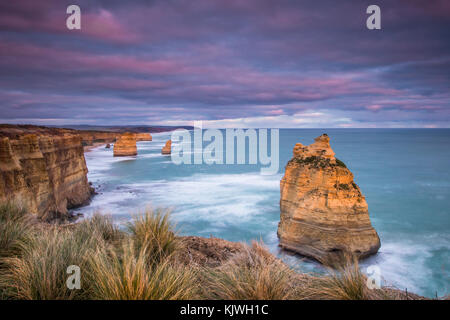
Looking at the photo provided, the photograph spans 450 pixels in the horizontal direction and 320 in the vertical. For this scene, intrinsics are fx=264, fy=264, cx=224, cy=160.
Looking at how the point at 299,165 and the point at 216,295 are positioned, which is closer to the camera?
the point at 216,295

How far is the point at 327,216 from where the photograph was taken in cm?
1472

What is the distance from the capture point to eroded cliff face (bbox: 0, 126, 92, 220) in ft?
47.8

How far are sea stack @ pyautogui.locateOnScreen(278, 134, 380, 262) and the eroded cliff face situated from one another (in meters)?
13.3

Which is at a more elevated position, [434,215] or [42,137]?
[42,137]

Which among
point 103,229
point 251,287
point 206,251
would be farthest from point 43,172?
point 251,287

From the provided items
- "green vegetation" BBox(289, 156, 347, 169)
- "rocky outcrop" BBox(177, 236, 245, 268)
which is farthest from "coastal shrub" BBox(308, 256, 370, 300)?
"green vegetation" BBox(289, 156, 347, 169)

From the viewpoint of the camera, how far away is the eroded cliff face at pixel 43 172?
1458 cm

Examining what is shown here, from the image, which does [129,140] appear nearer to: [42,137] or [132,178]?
[132,178]

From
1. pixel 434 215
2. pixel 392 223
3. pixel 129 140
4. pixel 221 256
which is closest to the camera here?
pixel 221 256

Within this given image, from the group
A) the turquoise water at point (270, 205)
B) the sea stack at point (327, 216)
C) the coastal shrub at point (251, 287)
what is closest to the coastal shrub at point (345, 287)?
the coastal shrub at point (251, 287)

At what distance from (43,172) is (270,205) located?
21.2 m
